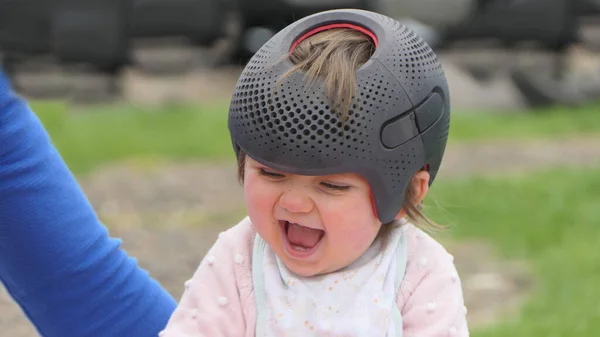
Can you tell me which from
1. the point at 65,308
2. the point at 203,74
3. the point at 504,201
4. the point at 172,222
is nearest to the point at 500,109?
the point at 203,74

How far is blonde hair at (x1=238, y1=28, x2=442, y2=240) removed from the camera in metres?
1.92

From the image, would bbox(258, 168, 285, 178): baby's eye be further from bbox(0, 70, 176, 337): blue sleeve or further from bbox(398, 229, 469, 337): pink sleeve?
bbox(0, 70, 176, 337): blue sleeve

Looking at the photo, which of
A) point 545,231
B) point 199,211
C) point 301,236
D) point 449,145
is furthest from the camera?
point 449,145

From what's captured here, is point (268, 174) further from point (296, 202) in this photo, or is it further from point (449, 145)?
point (449, 145)

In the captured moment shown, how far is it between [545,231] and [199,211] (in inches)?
70.6

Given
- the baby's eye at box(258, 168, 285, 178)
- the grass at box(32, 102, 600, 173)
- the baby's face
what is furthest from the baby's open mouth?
the grass at box(32, 102, 600, 173)

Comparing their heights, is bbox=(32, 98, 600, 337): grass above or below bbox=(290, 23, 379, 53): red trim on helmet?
below

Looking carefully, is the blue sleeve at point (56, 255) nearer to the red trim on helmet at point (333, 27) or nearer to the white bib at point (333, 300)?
the white bib at point (333, 300)

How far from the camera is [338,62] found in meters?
1.95

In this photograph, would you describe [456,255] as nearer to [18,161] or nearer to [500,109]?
[18,161]

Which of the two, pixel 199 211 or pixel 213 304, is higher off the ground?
pixel 213 304

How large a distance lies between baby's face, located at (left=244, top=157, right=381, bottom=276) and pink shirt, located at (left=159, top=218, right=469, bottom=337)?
129mm

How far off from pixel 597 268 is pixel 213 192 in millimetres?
2382

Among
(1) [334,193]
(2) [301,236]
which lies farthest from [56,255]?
(1) [334,193]
